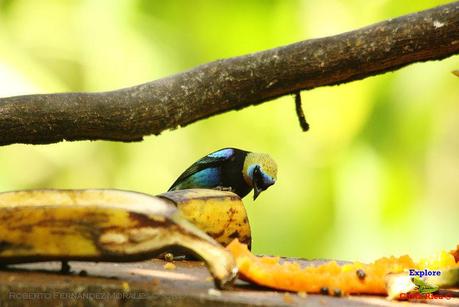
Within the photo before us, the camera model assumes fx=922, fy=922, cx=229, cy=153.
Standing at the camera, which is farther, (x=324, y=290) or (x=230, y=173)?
(x=230, y=173)

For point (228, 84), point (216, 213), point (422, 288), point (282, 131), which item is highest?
point (282, 131)

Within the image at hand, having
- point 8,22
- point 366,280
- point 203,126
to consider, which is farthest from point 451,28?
point 8,22

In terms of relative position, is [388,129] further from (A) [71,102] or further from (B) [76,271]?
(B) [76,271]

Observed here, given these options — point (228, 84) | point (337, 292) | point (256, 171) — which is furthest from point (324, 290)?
point (256, 171)

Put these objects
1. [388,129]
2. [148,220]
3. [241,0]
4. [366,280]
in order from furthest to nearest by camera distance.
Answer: [241,0]
[388,129]
[366,280]
[148,220]

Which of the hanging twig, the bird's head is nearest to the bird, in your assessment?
the bird's head

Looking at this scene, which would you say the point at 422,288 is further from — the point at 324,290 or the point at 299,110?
the point at 299,110
